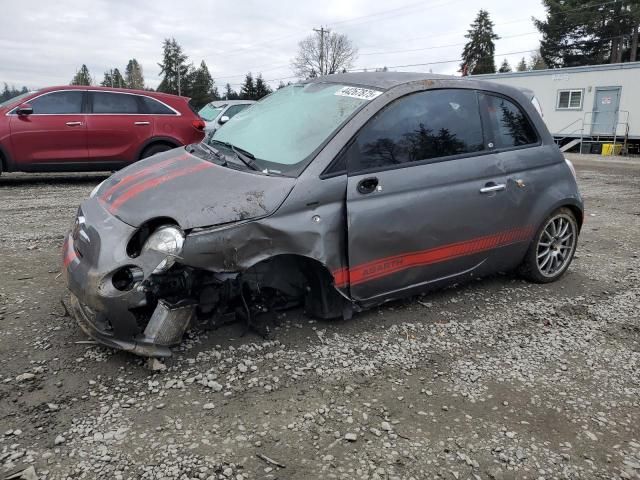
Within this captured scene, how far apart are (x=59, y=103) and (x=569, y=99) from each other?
21516 millimetres

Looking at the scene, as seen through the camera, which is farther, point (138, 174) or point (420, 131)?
point (420, 131)

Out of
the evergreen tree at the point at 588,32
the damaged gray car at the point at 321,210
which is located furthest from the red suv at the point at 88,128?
the evergreen tree at the point at 588,32

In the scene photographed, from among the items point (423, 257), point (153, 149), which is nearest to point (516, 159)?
point (423, 257)

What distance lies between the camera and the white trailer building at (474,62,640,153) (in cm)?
2116

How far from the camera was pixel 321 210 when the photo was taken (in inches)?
127

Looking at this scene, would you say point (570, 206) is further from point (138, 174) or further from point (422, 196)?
point (138, 174)

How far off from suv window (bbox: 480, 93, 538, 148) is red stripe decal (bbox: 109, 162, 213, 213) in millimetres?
2214

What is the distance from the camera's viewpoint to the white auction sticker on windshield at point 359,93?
141 inches

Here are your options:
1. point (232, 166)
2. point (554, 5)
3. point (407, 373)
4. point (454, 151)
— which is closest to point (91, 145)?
point (232, 166)

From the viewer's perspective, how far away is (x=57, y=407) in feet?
8.60

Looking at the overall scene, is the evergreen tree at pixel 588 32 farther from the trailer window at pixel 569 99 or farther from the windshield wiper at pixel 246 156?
the windshield wiper at pixel 246 156

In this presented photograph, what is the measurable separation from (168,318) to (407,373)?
4.68ft

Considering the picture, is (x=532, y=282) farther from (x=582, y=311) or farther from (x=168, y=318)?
(x=168, y=318)

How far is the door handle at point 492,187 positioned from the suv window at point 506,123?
0.33 meters
